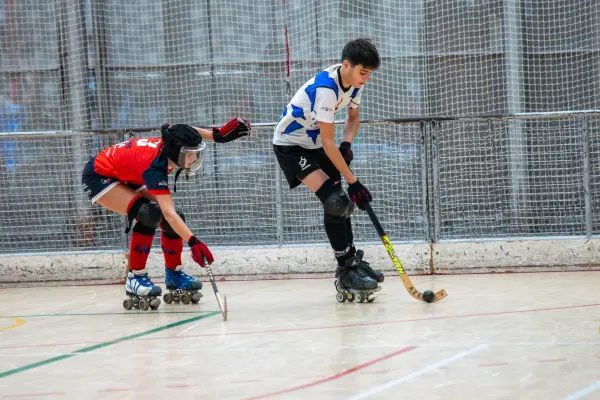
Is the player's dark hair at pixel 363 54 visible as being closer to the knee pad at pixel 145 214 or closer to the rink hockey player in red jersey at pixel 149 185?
the rink hockey player in red jersey at pixel 149 185

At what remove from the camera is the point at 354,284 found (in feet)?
16.2

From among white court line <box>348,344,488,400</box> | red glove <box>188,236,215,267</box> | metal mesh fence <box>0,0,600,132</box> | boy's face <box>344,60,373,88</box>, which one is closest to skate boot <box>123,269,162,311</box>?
red glove <box>188,236,215,267</box>

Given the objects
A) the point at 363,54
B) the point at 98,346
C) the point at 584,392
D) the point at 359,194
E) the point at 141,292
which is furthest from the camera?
the point at 141,292

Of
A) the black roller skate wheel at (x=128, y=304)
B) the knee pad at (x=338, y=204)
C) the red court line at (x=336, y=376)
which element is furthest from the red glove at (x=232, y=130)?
the red court line at (x=336, y=376)

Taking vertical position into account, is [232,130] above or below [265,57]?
below

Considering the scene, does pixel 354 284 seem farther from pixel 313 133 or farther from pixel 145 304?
pixel 145 304

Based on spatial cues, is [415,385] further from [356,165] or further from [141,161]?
[356,165]

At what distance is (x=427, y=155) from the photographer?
6914 millimetres

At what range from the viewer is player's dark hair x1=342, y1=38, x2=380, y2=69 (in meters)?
4.64

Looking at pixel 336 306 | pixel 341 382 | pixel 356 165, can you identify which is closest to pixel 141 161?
pixel 336 306

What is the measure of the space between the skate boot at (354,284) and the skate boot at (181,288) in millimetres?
925

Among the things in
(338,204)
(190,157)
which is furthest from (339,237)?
(190,157)

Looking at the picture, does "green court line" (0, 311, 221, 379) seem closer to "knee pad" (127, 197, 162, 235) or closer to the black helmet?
"knee pad" (127, 197, 162, 235)

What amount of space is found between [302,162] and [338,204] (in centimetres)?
38
